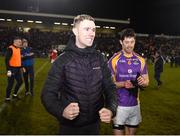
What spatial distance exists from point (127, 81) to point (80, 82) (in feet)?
6.75

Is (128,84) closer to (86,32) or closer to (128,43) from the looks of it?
(128,43)

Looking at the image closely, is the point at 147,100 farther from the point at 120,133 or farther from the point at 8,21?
the point at 8,21

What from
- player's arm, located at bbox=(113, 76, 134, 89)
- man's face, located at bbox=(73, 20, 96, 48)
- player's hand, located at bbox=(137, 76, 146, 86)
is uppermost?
man's face, located at bbox=(73, 20, 96, 48)

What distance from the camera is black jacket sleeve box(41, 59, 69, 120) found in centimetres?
305

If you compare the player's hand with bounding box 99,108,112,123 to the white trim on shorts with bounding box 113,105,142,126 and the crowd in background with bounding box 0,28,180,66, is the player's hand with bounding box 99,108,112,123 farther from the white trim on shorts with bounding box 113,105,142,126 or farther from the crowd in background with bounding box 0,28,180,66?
the crowd in background with bounding box 0,28,180,66

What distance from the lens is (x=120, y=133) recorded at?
5246 mm

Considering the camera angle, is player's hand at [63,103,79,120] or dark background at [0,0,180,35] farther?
dark background at [0,0,180,35]

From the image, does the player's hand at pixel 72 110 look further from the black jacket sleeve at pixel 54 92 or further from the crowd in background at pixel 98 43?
the crowd in background at pixel 98 43

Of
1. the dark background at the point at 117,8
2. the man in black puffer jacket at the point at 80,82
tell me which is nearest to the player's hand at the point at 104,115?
the man in black puffer jacket at the point at 80,82

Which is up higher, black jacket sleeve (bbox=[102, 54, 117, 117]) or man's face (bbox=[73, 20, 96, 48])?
man's face (bbox=[73, 20, 96, 48])

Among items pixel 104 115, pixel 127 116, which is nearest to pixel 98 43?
pixel 127 116

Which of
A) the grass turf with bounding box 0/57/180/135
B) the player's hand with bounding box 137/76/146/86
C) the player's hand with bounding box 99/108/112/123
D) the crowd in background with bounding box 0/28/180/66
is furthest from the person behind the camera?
the crowd in background with bounding box 0/28/180/66

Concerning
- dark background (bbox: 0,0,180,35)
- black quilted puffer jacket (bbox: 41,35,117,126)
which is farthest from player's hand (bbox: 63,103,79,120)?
dark background (bbox: 0,0,180,35)

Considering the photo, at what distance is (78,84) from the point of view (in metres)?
3.20
